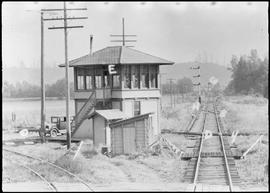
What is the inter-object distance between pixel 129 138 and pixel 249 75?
4.16 m

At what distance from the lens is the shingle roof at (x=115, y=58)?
32.5 ft

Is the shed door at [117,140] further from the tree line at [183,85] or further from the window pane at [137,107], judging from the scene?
the window pane at [137,107]

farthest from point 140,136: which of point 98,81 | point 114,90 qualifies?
point 114,90

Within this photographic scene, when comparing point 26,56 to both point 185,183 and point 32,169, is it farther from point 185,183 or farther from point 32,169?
point 185,183

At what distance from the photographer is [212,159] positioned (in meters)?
10.8

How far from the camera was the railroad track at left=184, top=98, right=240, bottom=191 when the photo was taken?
9.07m

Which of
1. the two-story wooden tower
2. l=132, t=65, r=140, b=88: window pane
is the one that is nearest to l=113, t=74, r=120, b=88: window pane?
the two-story wooden tower

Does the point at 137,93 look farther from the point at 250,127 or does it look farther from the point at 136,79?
the point at 250,127

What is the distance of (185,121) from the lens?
11.5 meters

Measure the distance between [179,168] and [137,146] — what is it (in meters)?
1.47

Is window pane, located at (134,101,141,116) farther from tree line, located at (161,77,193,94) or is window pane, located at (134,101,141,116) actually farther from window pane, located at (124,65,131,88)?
tree line, located at (161,77,193,94)

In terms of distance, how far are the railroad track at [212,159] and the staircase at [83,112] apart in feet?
11.5

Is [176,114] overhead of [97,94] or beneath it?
beneath

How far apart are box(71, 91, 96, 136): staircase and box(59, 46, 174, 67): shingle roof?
2.02 meters
